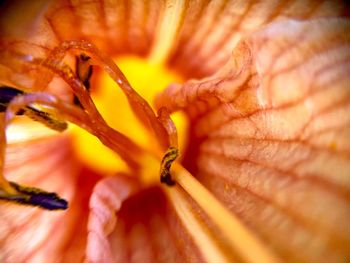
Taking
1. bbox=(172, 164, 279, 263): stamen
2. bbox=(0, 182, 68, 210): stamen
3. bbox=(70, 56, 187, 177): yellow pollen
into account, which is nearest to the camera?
bbox=(172, 164, 279, 263): stamen

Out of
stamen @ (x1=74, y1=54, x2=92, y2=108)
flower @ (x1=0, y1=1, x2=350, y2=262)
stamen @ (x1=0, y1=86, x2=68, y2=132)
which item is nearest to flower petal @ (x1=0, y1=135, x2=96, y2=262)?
flower @ (x1=0, y1=1, x2=350, y2=262)

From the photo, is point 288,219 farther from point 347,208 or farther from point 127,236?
point 127,236

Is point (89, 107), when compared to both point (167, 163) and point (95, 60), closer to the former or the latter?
point (95, 60)

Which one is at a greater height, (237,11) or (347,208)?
(237,11)

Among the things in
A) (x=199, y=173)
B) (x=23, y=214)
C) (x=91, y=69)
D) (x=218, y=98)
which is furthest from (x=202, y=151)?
(x=23, y=214)

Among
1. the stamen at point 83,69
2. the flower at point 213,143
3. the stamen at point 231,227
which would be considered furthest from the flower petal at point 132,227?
the stamen at point 83,69

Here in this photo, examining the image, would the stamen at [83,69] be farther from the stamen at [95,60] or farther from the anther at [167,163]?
the anther at [167,163]

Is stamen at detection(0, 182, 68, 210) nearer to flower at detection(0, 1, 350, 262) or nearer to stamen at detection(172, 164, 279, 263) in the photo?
flower at detection(0, 1, 350, 262)
